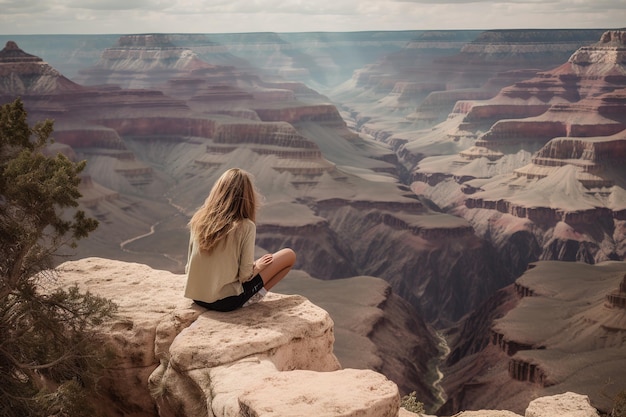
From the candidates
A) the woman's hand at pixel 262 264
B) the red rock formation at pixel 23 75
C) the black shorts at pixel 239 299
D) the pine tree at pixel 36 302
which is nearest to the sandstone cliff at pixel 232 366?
the black shorts at pixel 239 299

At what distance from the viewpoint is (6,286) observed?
1480cm

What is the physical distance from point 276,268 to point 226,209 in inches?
→ 63.0

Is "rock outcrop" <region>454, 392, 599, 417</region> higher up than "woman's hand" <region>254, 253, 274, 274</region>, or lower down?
lower down

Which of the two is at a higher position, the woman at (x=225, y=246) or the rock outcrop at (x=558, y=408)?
the woman at (x=225, y=246)

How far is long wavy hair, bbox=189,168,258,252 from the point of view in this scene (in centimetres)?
1419

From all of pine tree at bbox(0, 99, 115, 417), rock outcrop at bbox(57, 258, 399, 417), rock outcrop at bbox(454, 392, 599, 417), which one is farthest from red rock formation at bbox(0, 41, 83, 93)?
rock outcrop at bbox(454, 392, 599, 417)

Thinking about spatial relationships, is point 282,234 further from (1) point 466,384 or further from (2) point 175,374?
(2) point 175,374

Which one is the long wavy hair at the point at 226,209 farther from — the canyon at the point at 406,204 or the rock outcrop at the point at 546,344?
the canyon at the point at 406,204

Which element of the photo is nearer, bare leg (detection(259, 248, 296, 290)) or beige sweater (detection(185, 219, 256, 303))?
beige sweater (detection(185, 219, 256, 303))

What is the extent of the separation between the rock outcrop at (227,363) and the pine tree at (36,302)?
0.51 metres

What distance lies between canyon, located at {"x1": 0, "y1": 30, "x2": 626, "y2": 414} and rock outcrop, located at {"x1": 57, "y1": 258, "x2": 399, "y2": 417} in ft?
99.1

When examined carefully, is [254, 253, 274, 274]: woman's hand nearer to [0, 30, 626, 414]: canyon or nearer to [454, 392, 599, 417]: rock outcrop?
[454, 392, 599, 417]: rock outcrop

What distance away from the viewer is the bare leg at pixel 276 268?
592 inches

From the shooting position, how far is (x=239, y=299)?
48.0ft
